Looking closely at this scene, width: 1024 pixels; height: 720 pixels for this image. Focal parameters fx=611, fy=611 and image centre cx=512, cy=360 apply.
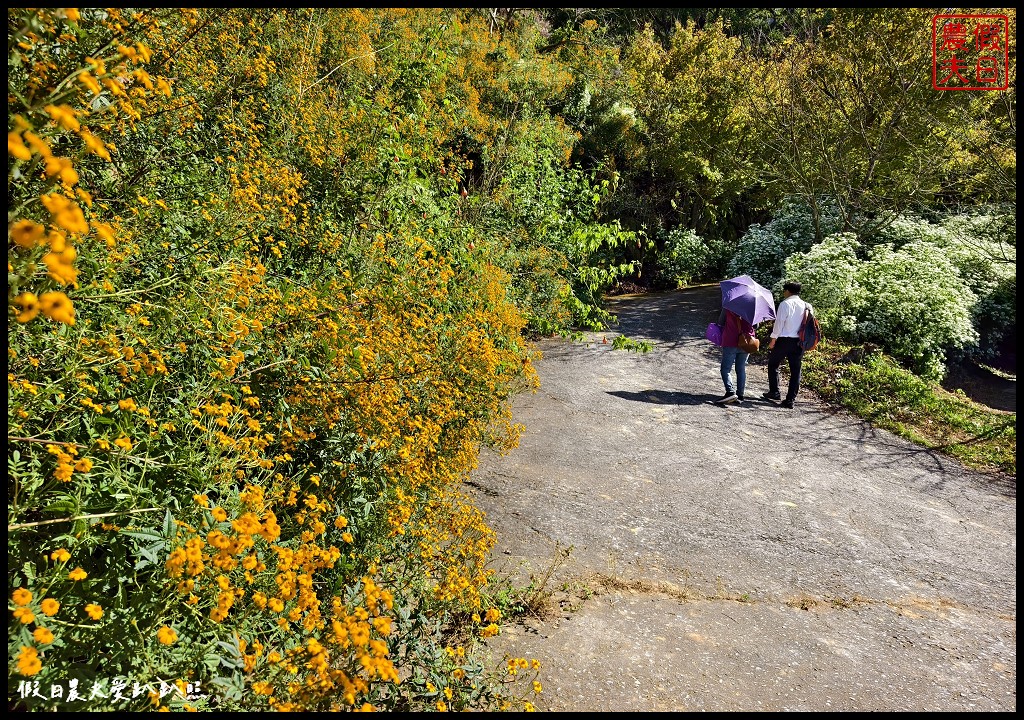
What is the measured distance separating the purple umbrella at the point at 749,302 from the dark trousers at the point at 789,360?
0.45 m

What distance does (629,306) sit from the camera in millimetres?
13320

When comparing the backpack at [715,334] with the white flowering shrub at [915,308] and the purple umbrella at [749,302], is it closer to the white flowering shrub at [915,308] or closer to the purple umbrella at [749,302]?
the purple umbrella at [749,302]

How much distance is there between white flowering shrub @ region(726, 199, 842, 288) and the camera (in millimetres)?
13250

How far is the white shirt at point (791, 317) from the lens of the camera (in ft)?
25.7

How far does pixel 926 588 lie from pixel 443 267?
3992 mm

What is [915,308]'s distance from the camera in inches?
400

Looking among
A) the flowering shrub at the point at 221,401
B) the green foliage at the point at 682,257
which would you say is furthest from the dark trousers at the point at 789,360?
the green foliage at the point at 682,257

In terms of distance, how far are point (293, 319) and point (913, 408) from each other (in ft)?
27.4

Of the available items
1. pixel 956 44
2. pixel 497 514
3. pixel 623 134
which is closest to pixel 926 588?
pixel 497 514

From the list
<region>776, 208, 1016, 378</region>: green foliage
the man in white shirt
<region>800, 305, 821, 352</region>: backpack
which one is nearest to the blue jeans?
the man in white shirt

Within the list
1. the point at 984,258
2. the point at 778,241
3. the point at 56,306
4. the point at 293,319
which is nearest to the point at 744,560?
the point at 293,319

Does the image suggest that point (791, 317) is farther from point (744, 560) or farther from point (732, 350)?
point (744, 560)

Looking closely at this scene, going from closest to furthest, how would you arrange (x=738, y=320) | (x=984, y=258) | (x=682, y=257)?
(x=738, y=320) → (x=984, y=258) → (x=682, y=257)

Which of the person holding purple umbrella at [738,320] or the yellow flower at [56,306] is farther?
the person holding purple umbrella at [738,320]
